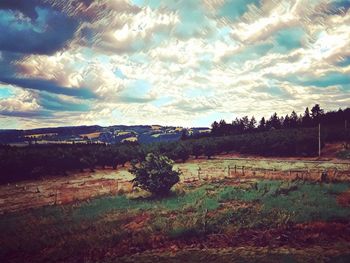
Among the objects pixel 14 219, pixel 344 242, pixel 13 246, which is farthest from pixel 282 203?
pixel 14 219

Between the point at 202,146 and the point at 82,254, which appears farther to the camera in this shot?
the point at 202,146

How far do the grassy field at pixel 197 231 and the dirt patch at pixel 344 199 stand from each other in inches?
2.9

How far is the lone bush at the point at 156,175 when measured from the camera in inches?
1328

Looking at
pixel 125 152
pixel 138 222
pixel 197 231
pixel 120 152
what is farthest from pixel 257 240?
pixel 125 152

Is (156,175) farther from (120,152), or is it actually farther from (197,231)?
(120,152)

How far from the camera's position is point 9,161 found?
60125 mm

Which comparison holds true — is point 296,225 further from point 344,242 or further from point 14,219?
point 14,219

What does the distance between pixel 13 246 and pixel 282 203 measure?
18.2 m

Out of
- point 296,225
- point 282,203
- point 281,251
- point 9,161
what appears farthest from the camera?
point 9,161

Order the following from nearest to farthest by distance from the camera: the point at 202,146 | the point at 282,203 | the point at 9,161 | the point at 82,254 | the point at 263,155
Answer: the point at 82,254 → the point at 282,203 → the point at 9,161 → the point at 263,155 → the point at 202,146

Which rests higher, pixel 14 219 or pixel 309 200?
pixel 309 200

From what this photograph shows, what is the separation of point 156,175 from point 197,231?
1511cm

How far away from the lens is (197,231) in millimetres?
19391

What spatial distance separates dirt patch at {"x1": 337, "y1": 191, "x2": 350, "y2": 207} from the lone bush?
1558cm
